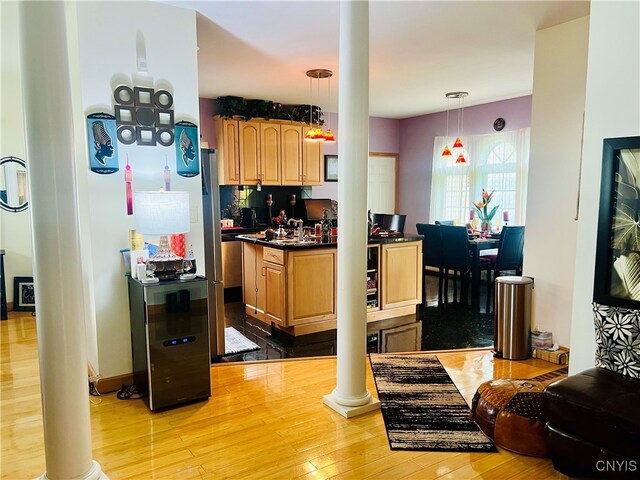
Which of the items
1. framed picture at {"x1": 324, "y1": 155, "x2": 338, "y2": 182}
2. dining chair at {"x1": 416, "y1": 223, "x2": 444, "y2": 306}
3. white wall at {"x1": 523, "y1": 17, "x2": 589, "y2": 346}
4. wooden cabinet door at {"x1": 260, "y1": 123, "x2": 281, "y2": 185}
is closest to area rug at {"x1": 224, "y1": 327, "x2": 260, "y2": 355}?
white wall at {"x1": 523, "y1": 17, "x2": 589, "y2": 346}

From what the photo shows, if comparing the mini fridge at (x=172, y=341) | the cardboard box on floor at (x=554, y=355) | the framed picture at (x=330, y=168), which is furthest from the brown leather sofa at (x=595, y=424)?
the framed picture at (x=330, y=168)

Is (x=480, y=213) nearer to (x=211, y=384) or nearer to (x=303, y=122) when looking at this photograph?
(x=303, y=122)

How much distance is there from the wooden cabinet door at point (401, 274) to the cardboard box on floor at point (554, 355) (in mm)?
1528

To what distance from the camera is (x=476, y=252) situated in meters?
5.98

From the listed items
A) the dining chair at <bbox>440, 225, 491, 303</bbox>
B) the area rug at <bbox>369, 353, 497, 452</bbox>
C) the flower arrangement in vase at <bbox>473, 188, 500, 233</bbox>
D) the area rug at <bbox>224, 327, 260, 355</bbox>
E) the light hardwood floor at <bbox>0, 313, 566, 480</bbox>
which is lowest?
the light hardwood floor at <bbox>0, 313, 566, 480</bbox>

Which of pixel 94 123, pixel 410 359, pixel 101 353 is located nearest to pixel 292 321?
pixel 410 359

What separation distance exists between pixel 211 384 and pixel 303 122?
4.95m

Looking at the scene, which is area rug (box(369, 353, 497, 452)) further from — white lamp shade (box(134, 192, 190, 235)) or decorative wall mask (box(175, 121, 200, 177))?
decorative wall mask (box(175, 121, 200, 177))

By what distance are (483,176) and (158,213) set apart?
5893mm

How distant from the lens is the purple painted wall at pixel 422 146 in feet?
24.2

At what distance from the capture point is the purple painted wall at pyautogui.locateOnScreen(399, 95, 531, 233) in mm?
7367

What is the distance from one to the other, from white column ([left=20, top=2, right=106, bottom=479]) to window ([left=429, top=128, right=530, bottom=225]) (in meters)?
6.25

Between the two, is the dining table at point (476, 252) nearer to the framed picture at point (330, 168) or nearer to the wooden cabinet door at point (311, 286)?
the wooden cabinet door at point (311, 286)

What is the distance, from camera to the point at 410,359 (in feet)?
12.5
